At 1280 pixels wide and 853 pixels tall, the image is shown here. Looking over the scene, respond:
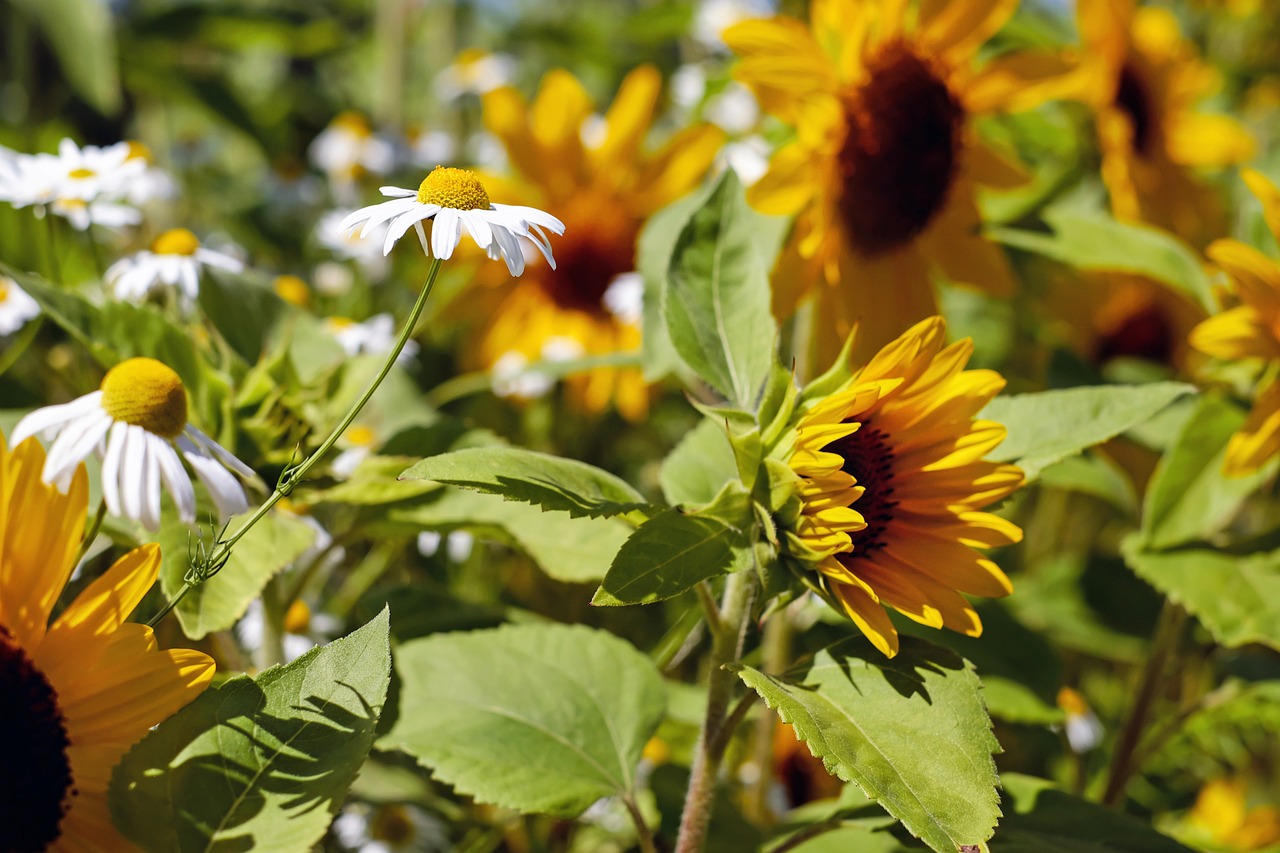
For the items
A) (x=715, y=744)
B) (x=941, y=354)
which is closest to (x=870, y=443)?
(x=941, y=354)

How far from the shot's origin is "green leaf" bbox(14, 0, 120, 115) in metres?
1.17

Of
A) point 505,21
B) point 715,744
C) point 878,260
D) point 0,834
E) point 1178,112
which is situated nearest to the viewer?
point 0,834

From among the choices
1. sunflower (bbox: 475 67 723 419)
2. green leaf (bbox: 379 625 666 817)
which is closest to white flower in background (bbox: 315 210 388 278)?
sunflower (bbox: 475 67 723 419)

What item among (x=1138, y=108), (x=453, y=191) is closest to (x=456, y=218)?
(x=453, y=191)

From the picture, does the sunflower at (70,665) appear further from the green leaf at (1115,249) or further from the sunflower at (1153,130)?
the sunflower at (1153,130)

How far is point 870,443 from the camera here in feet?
1.84

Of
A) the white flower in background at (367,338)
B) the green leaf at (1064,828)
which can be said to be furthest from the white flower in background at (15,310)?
the green leaf at (1064,828)

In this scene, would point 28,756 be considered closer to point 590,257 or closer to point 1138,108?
point 590,257

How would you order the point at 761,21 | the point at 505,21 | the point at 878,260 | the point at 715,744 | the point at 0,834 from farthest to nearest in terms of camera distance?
the point at 505,21, the point at 878,260, the point at 761,21, the point at 715,744, the point at 0,834

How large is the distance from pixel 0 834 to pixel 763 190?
0.61 metres

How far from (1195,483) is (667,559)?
521mm

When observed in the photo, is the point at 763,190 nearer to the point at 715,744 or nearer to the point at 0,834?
the point at 715,744

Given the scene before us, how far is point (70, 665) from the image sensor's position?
491mm

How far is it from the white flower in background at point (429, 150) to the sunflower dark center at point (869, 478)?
3.64ft
